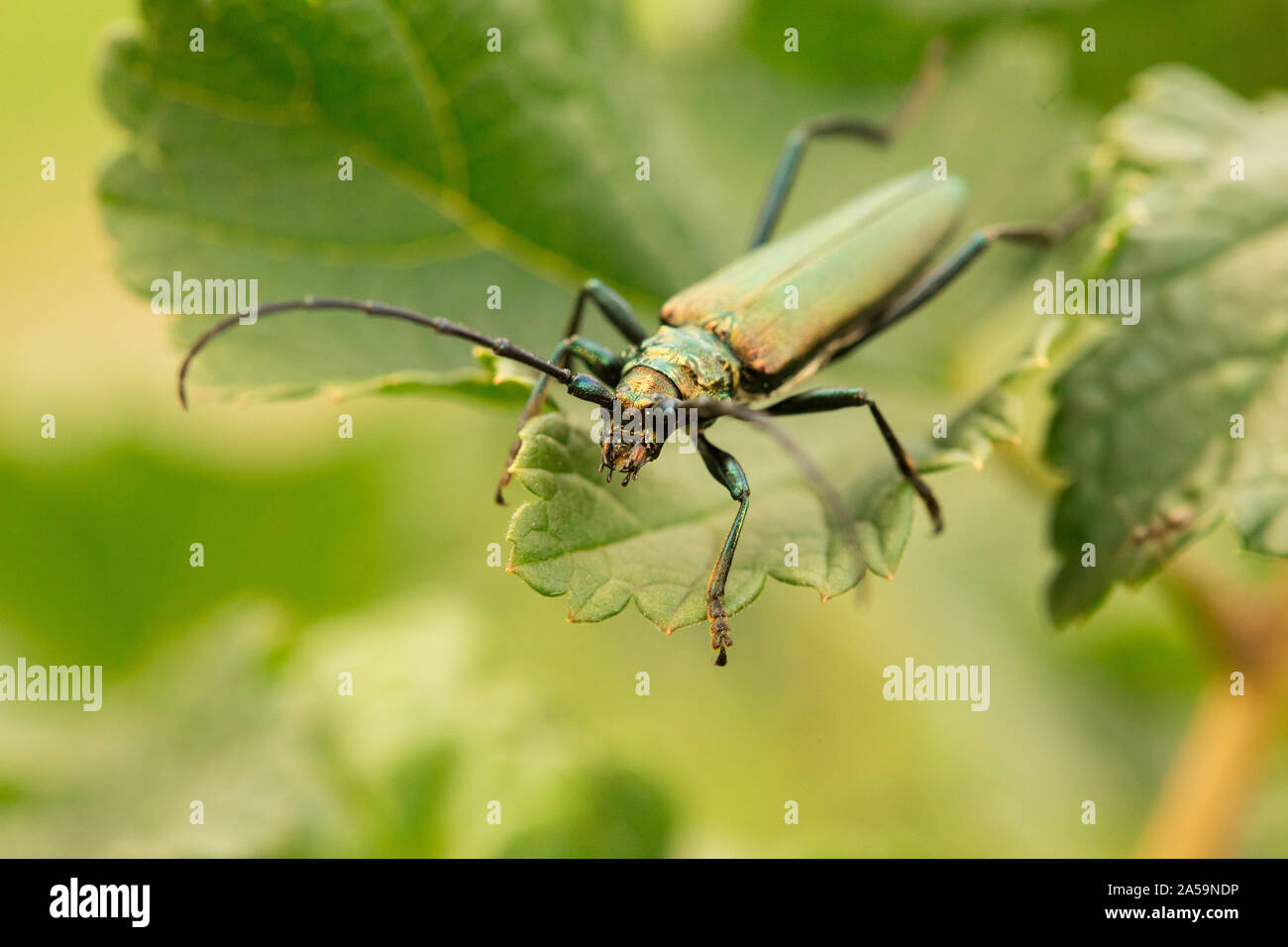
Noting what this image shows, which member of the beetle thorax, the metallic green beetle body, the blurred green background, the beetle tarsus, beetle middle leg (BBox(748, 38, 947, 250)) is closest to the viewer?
the beetle tarsus

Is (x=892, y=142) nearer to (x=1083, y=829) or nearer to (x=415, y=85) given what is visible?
(x=415, y=85)

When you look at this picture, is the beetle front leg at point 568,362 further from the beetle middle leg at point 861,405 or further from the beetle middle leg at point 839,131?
the beetle middle leg at point 839,131

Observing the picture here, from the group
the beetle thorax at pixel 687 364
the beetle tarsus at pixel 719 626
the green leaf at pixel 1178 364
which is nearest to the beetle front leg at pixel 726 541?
the beetle tarsus at pixel 719 626

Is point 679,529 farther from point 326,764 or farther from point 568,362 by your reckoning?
point 326,764

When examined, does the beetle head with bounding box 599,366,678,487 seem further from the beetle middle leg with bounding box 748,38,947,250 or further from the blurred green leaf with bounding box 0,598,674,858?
the blurred green leaf with bounding box 0,598,674,858

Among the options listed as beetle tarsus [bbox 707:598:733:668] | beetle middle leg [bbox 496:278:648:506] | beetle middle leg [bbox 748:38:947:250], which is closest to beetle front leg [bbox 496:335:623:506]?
beetle middle leg [bbox 496:278:648:506]

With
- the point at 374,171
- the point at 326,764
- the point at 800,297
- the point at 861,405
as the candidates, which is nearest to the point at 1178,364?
the point at 861,405
